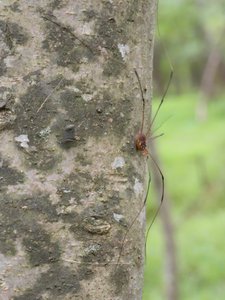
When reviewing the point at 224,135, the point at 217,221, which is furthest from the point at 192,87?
the point at 217,221

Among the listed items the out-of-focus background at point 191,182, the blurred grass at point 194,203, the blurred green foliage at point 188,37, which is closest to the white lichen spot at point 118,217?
the blurred green foliage at point 188,37

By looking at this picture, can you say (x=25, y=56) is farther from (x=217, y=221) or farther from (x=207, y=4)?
(x=207, y=4)

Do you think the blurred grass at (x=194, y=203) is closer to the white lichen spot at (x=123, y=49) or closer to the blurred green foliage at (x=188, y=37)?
the blurred green foliage at (x=188, y=37)

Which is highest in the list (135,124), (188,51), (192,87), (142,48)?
(142,48)

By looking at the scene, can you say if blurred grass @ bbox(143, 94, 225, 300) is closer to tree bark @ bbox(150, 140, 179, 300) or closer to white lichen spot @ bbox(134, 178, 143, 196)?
tree bark @ bbox(150, 140, 179, 300)

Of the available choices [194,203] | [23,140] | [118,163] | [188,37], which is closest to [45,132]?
[23,140]

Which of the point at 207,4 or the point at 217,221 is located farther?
the point at 207,4

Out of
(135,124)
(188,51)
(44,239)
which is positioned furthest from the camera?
(188,51)
